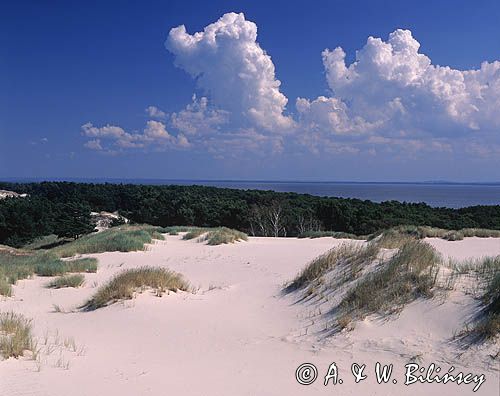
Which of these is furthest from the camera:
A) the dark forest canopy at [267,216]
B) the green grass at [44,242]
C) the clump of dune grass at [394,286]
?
the green grass at [44,242]

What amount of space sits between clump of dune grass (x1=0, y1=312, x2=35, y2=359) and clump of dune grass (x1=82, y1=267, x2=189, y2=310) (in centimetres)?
172

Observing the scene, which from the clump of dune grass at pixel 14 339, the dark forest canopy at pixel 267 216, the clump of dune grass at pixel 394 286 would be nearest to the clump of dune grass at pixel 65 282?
the clump of dune grass at pixel 14 339

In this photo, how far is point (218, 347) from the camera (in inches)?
236

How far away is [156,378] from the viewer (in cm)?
493

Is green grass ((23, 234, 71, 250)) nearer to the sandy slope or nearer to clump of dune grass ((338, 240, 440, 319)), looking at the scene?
the sandy slope

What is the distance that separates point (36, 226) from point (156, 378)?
1977 inches

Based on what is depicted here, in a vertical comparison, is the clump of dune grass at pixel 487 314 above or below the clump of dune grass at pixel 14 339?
above

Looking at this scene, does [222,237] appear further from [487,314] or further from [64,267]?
[487,314]

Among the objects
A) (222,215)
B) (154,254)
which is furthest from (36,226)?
(154,254)

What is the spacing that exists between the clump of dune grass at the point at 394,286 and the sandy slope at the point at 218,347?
0.27 meters

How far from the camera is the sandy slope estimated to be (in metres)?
4.63

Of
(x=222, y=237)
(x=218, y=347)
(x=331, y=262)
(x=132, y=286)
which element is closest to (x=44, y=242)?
(x=222, y=237)

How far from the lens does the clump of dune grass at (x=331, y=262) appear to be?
8.89 m

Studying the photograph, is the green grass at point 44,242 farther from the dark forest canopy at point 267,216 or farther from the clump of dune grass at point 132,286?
the clump of dune grass at point 132,286
